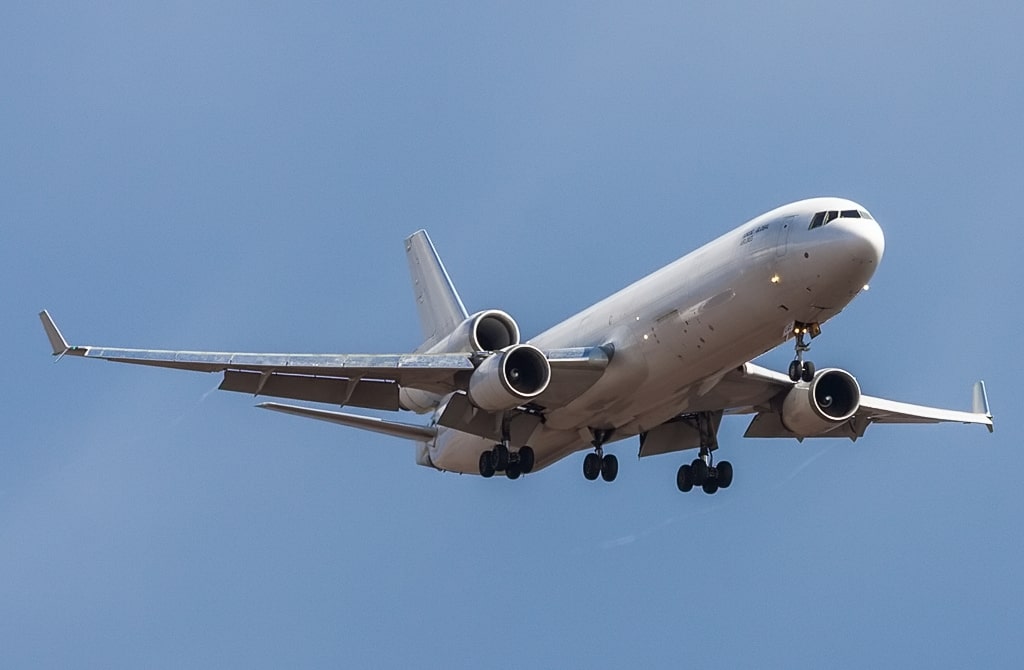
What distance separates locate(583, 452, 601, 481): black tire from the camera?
4569cm

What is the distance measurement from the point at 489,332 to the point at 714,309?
256 inches

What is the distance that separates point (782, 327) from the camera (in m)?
39.3

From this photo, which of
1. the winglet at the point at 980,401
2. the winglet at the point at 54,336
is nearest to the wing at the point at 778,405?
the winglet at the point at 980,401

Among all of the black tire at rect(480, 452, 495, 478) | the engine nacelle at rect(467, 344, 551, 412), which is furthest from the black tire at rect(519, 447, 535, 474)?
the engine nacelle at rect(467, 344, 551, 412)

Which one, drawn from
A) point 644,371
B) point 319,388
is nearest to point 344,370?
point 319,388

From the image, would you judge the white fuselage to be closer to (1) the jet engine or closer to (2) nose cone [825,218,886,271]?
(2) nose cone [825,218,886,271]

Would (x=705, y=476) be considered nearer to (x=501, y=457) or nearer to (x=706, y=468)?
(x=706, y=468)

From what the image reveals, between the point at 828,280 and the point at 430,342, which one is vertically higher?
the point at 430,342

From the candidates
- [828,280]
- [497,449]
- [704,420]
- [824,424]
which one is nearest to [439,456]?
[497,449]

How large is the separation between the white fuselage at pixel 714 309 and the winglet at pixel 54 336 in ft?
37.8

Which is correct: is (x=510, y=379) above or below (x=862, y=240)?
below

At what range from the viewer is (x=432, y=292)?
168 feet

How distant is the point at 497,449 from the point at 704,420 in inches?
231

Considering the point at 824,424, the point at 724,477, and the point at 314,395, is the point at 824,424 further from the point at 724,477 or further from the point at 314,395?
the point at 314,395
